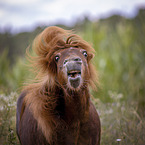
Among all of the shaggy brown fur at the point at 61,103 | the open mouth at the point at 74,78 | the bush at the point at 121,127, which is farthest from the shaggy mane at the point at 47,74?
the bush at the point at 121,127

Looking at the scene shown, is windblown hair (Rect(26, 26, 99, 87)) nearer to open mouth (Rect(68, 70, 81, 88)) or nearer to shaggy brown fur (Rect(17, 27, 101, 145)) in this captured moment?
shaggy brown fur (Rect(17, 27, 101, 145))

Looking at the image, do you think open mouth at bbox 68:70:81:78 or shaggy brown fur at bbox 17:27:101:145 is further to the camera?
shaggy brown fur at bbox 17:27:101:145

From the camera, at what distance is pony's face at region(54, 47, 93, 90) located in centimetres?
146

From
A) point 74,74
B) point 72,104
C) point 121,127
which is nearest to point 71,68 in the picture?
point 74,74

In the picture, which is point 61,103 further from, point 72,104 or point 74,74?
point 74,74

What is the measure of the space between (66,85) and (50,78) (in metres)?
0.23

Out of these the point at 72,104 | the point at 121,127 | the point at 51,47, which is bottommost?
the point at 121,127

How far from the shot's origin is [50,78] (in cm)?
173

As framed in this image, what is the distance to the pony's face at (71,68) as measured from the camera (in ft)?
4.77

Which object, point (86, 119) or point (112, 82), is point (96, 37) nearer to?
point (112, 82)

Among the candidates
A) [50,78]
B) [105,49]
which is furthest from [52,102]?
[105,49]

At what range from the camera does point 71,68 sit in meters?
1.44

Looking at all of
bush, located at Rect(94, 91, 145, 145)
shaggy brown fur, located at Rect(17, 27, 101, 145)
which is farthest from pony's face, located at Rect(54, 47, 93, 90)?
bush, located at Rect(94, 91, 145, 145)

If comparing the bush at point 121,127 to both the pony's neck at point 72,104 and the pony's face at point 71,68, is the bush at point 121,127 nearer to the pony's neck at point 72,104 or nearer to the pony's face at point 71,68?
the pony's neck at point 72,104
